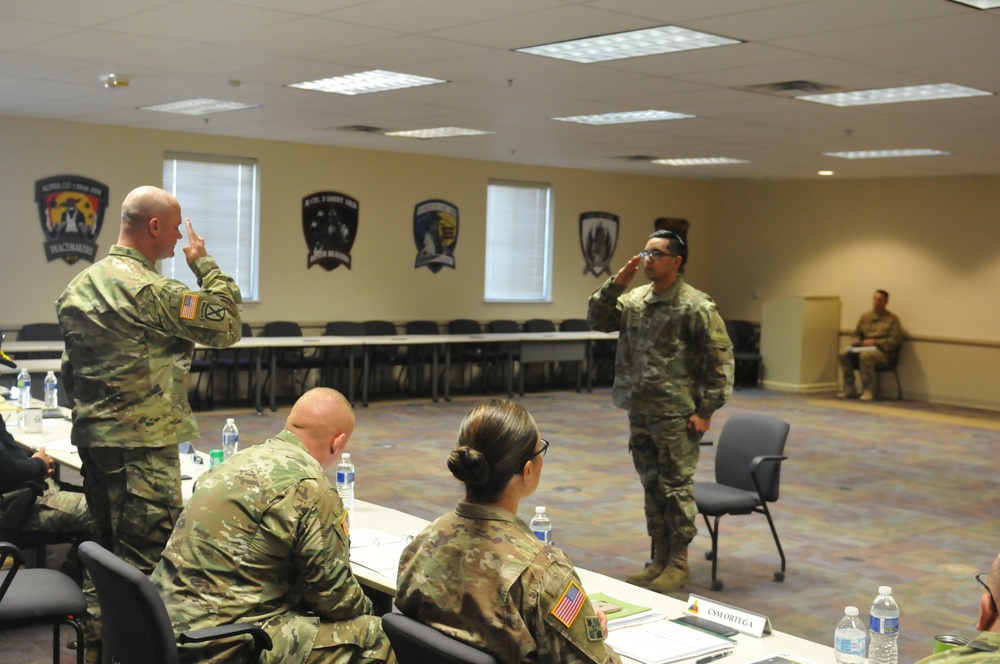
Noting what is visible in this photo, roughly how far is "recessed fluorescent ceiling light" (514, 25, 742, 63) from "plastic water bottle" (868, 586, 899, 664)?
148 inches

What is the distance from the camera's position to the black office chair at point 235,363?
38.0 feet

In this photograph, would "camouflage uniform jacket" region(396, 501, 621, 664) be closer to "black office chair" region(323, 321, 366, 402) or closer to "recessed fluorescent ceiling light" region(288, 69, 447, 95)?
"recessed fluorescent ceiling light" region(288, 69, 447, 95)

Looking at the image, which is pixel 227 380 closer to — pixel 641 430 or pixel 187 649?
pixel 641 430

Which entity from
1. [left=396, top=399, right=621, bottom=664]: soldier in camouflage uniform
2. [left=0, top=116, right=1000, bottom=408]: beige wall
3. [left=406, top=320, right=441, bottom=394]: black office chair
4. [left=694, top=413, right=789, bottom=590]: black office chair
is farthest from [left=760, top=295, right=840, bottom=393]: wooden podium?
[left=396, top=399, right=621, bottom=664]: soldier in camouflage uniform

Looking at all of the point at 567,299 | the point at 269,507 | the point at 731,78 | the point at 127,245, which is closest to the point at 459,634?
the point at 269,507

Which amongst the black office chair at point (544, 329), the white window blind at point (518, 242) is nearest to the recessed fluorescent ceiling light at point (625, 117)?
the white window blind at point (518, 242)

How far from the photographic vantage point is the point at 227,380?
12.0 m

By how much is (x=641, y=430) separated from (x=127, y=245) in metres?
2.75

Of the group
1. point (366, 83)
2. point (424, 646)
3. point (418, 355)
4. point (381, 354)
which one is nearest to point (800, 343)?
point (418, 355)

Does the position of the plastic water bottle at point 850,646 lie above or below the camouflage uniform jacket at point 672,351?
below

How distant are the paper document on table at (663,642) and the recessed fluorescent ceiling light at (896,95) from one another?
571 cm

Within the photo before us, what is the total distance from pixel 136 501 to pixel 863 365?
12.2 meters

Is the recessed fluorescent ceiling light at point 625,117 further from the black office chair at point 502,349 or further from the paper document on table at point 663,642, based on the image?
the paper document on table at point 663,642

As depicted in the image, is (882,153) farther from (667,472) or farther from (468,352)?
(667,472)
